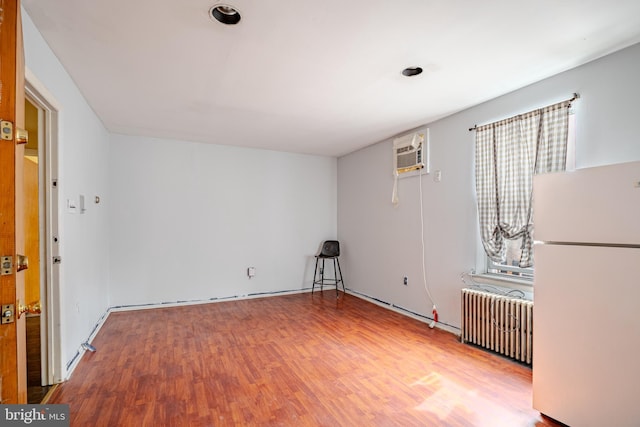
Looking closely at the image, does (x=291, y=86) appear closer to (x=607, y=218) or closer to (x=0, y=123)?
(x=0, y=123)

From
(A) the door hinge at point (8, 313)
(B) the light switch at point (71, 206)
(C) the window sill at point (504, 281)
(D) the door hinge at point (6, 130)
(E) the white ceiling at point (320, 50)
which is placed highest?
(E) the white ceiling at point (320, 50)

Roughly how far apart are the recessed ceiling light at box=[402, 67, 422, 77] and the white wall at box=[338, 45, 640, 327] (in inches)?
24.8

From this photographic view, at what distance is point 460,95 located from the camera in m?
3.03

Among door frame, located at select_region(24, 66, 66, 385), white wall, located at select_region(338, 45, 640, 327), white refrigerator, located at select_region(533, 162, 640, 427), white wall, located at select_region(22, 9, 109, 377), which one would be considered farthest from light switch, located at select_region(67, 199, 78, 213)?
white refrigerator, located at select_region(533, 162, 640, 427)

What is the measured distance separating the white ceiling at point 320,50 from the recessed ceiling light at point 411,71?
0.20 feet

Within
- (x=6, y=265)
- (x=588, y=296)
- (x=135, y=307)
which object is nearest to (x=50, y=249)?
(x=6, y=265)

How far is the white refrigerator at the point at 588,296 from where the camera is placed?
1.62m

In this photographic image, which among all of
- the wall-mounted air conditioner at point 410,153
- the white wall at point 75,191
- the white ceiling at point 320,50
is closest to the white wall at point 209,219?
the white wall at point 75,191

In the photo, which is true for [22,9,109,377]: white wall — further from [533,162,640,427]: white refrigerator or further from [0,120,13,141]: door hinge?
[533,162,640,427]: white refrigerator

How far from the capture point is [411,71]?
8.31ft

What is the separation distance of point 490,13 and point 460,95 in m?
1.27

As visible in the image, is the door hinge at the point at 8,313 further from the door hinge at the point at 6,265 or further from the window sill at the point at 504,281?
the window sill at the point at 504,281

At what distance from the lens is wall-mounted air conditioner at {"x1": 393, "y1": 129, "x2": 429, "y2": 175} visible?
13.0 feet

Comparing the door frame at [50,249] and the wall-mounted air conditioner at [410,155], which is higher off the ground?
the wall-mounted air conditioner at [410,155]
